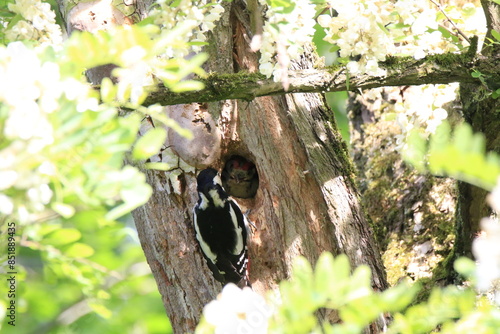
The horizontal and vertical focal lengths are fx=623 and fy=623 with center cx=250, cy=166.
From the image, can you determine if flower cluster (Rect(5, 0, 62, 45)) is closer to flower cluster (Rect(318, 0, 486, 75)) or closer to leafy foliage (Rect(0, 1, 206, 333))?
flower cluster (Rect(318, 0, 486, 75))

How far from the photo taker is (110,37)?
4.35 ft

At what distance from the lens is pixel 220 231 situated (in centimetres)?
372

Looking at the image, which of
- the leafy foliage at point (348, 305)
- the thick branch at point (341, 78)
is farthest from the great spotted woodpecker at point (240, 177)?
the leafy foliage at point (348, 305)

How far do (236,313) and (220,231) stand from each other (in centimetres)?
243

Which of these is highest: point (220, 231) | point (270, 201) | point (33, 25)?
point (33, 25)

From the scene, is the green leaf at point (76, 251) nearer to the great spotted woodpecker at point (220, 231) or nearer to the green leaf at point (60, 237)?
the green leaf at point (60, 237)

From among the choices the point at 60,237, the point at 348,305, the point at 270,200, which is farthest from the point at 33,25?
the point at 348,305

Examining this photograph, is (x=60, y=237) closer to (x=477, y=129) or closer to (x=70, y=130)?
(x=70, y=130)

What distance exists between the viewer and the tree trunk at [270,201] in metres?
3.04

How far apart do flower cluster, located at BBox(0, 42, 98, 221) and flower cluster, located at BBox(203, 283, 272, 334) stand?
40cm

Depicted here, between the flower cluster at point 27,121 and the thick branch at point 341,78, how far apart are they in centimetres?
139

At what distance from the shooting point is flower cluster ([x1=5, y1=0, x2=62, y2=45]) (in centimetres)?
262

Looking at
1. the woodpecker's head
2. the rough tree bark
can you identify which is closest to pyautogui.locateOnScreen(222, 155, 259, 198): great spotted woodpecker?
the woodpecker's head

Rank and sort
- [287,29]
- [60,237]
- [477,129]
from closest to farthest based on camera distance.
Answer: [287,29] → [60,237] → [477,129]
